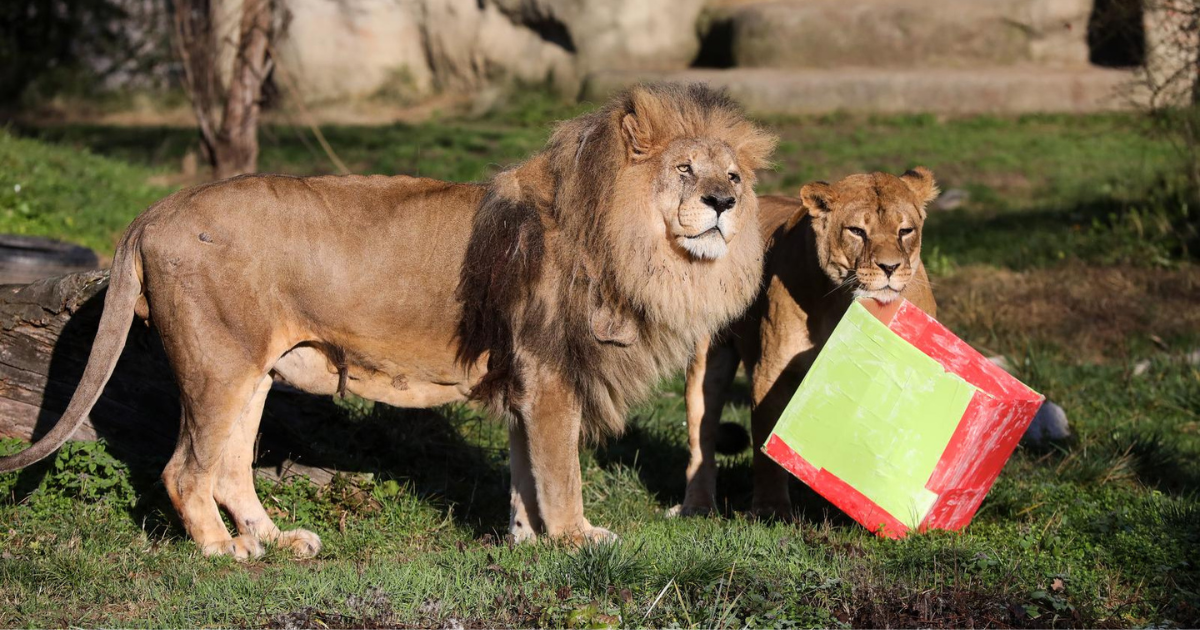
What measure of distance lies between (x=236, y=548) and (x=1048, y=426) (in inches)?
171

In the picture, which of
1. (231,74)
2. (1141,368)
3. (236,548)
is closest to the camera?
(236,548)

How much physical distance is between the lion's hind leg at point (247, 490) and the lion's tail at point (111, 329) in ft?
1.86

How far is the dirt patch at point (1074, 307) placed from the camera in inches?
338

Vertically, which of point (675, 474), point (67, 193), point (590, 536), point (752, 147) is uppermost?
point (752, 147)

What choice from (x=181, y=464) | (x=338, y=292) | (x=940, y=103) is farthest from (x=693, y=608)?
(x=940, y=103)

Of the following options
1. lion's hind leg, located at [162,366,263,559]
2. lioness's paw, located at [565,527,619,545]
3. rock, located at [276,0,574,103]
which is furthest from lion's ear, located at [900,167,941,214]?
rock, located at [276,0,574,103]

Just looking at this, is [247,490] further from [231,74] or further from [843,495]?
[231,74]

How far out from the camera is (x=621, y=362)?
14.6 feet

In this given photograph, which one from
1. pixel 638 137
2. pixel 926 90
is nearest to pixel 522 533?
pixel 638 137

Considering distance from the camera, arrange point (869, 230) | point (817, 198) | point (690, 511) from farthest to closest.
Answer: point (690, 511) < point (817, 198) < point (869, 230)

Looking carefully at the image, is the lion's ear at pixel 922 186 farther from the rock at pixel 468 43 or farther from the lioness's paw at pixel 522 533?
the rock at pixel 468 43

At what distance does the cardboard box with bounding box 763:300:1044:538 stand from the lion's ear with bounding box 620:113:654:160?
985 millimetres

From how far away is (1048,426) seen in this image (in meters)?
6.56

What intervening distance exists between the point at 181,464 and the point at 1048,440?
14.5ft
